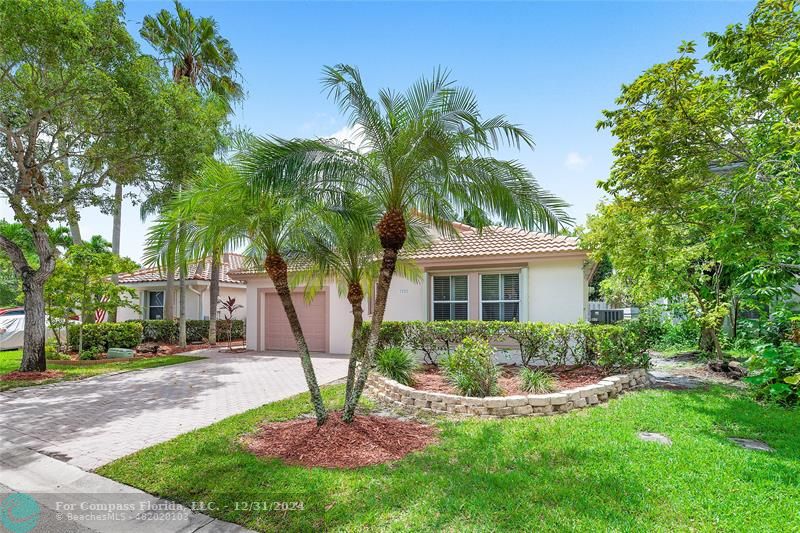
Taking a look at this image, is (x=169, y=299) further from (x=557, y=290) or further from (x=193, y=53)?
(x=557, y=290)

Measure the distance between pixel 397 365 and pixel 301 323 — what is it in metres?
8.60

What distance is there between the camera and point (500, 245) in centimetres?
1320

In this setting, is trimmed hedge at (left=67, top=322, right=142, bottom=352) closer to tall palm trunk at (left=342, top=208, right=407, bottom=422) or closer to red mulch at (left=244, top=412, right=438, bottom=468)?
red mulch at (left=244, top=412, right=438, bottom=468)

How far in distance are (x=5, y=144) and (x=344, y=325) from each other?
1187cm

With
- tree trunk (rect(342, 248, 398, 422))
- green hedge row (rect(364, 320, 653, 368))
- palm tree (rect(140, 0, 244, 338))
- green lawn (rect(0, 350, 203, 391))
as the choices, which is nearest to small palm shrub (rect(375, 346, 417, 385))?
green hedge row (rect(364, 320, 653, 368))

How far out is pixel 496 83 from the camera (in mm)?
8219

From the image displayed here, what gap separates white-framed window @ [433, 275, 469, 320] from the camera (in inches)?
534

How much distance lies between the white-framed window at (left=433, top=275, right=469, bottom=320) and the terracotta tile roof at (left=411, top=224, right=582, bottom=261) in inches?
36.9

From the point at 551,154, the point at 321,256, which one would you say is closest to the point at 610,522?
the point at 321,256

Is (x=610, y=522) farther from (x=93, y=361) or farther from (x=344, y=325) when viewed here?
(x=93, y=361)

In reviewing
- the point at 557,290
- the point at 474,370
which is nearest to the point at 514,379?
the point at 474,370

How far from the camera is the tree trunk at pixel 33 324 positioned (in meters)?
11.8

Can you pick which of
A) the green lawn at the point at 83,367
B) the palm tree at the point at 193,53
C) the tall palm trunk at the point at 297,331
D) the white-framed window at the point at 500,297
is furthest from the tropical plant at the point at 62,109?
the white-framed window at the point at 500,297

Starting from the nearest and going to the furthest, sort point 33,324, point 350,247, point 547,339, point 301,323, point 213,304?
point 350,247, point 547,339, point 33,324, point 301,323, point 213,304
